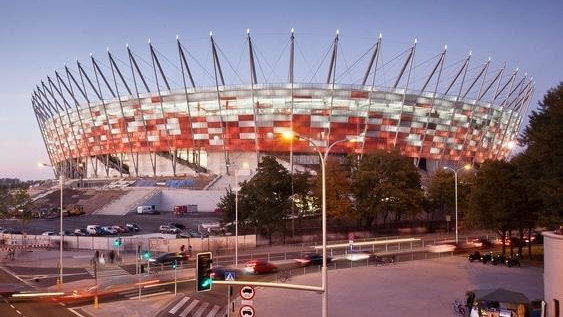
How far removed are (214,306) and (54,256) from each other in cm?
2811

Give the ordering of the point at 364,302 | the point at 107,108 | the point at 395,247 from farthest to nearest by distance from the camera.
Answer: the point at 107,108 → the point at 395,247 → the point at 364,302

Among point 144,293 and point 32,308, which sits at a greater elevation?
point 32,308

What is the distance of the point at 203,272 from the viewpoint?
18.3 metres

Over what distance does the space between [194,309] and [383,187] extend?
4136cm

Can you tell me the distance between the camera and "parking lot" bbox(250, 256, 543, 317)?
29438 mm

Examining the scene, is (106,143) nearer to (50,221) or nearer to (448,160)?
(50,221)

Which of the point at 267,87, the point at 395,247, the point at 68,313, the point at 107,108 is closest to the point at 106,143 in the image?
the point at 107,108

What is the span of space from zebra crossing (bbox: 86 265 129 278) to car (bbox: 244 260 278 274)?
9.37 m

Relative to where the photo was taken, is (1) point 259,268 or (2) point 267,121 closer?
(1) point 259,268

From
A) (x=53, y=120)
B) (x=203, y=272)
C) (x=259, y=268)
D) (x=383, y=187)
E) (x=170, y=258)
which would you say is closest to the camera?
(x=203, y=272)

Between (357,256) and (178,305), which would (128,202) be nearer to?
(357,256)

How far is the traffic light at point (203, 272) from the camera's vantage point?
18.2 m

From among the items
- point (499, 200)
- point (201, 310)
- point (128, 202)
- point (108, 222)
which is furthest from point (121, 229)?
point (499, 200)

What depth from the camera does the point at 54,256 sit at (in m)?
53.6
